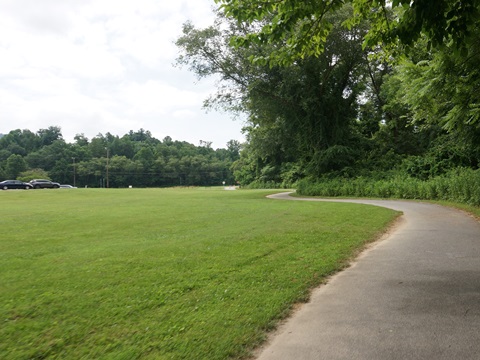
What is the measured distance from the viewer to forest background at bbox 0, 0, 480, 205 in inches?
245

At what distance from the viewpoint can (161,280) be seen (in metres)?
5.38

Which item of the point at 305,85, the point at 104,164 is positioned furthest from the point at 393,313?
the point at 104,164

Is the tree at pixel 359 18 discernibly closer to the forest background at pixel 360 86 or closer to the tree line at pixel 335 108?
the forest background at pixel 360 86

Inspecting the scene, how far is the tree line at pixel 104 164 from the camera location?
99.2 m

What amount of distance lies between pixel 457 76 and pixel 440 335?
9051 mm

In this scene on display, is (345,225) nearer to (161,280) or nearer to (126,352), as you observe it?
(161,280)

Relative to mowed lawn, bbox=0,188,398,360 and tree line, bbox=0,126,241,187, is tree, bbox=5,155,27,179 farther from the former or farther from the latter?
mowed lawn, bbox=0,188,398,360

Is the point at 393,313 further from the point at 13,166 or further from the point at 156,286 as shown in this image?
the point at 13,166

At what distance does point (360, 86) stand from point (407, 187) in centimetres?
1334

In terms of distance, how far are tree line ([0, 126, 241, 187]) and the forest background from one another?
70.8m

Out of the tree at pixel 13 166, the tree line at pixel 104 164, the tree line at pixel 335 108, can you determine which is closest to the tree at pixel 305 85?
the tree line at pixel 335 108

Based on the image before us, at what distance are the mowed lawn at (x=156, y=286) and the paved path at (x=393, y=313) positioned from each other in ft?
1.23

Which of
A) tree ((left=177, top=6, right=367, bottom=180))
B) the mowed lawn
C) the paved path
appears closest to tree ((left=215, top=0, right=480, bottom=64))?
the paved path

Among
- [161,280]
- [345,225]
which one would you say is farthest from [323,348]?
[345,225]
